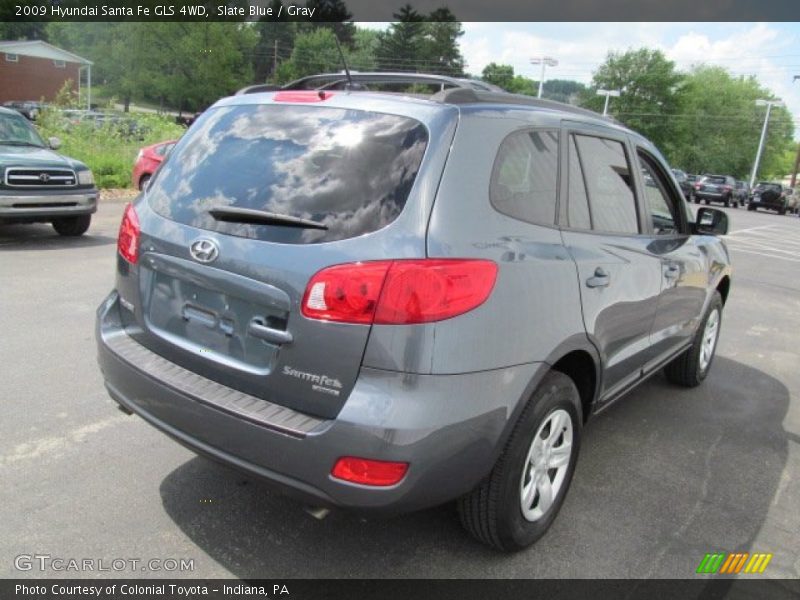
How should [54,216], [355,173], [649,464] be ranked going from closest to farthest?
[355,173] → [649,464] → [54,216]

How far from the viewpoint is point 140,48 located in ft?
227

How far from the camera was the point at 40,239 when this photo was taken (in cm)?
922

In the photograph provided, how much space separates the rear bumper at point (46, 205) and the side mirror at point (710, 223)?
7944 millimetres

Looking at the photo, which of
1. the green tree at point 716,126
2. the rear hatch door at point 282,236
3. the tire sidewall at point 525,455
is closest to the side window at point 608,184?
the tire sidewall at point 525,455

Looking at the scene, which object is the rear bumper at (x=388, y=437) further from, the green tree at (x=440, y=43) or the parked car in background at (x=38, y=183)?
the green tree at (x=440, y=43)

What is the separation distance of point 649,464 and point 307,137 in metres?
2.65

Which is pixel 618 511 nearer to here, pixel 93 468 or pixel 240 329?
pixel 240 329

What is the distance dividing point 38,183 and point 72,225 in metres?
0.94

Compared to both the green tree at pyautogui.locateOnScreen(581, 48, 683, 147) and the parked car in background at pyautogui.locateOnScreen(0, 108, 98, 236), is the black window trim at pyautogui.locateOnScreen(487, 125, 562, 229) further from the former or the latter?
the green tree at pyautogui.locateOnScreen(581, 48, 683, 147)

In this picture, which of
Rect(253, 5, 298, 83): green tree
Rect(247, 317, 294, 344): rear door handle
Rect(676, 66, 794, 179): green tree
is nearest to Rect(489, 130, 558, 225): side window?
Rect(247, 317, 294, 344): rear door handle

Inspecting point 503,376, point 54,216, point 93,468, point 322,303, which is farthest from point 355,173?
point 54,216

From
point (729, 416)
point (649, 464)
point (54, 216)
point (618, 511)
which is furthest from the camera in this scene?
point (54, 216)

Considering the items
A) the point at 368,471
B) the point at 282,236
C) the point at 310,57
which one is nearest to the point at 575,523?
the point at 368,471

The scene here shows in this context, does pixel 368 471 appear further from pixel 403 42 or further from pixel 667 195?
pixel 403 42
